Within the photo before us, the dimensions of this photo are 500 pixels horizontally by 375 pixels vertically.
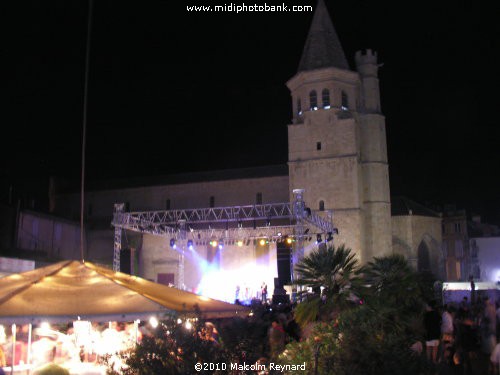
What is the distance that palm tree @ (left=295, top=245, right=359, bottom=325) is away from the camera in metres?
8.56

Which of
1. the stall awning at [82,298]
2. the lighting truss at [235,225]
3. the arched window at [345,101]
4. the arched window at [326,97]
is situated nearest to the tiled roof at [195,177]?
the lighting truss at [235,225]

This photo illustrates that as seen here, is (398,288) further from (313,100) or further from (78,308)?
(313,100)

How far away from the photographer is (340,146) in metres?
34.3

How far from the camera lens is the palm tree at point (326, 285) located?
8562mm

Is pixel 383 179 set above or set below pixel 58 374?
above

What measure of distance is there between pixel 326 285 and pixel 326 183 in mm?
25008

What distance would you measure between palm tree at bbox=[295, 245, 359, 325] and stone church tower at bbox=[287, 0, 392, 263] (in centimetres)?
2335

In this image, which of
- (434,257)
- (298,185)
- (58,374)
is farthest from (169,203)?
(58,374)

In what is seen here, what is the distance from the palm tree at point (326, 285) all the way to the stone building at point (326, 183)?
76.5 ft

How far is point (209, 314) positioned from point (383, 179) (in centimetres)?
2870

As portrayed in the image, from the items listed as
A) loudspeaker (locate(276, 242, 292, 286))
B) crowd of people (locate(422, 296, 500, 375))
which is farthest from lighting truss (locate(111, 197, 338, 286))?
crowd of people (locate(422, 296, 500, 375))

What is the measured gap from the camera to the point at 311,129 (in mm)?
35188

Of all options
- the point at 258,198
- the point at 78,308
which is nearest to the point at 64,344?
the point at 78,308

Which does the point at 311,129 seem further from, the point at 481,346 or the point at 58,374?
the point at 58,374
